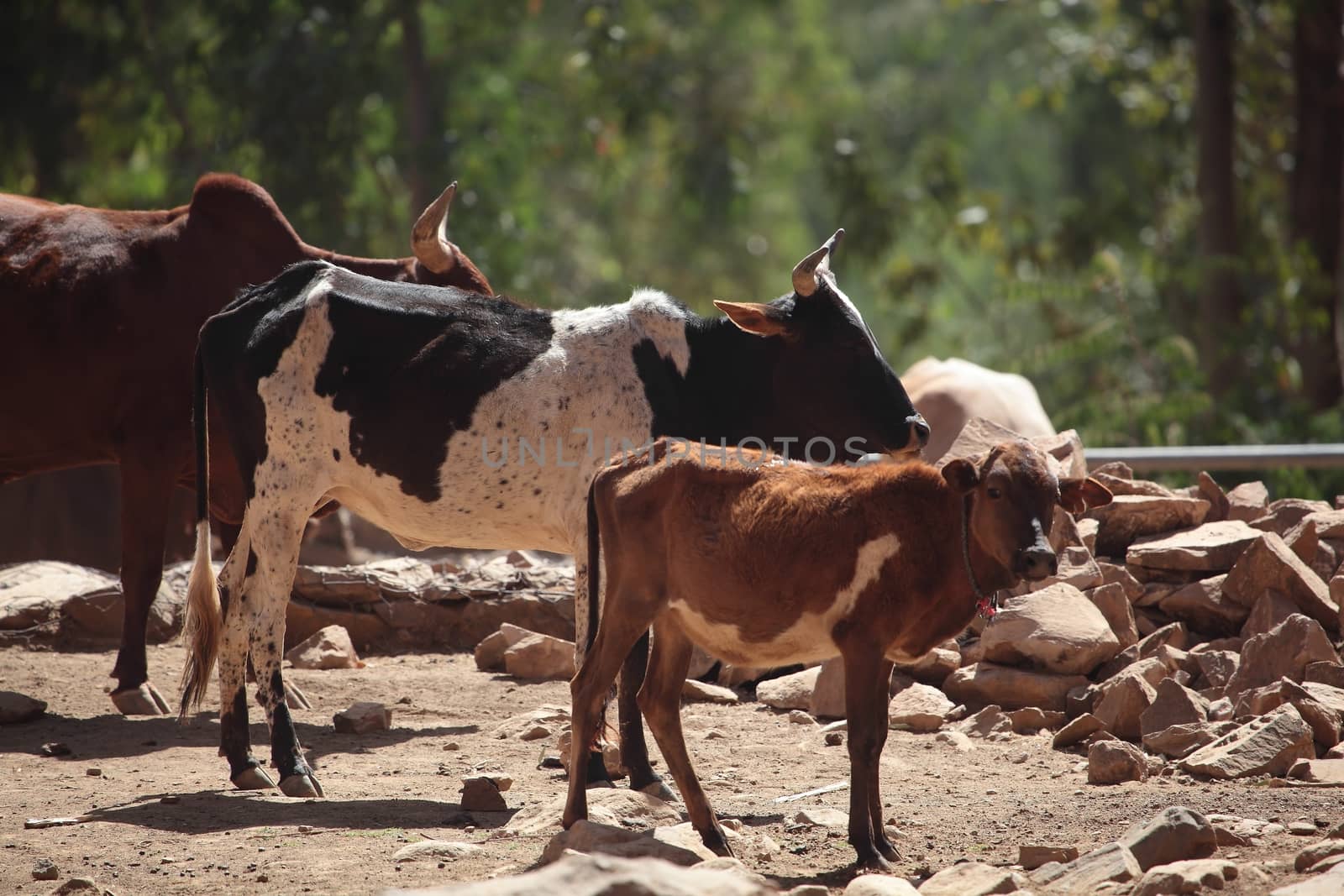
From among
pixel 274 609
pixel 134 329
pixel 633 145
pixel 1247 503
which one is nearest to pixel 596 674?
pixel 274 609

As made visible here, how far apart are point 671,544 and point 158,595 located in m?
5.35

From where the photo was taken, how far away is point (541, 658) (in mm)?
8680

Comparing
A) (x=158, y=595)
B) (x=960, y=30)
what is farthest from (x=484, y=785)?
(x=960, y=30)

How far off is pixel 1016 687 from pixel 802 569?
2621mm

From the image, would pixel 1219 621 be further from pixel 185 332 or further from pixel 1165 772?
pixel 185 332

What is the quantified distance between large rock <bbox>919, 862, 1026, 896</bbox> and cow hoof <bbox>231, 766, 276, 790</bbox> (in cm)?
315

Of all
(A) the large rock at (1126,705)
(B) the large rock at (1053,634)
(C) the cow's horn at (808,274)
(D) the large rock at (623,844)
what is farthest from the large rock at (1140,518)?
(D) the large rock at (623,844)

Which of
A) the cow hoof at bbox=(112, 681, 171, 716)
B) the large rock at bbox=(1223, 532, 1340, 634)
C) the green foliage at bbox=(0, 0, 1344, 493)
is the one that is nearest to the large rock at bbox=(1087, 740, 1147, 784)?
the large rock at bbox=(1223, 532, 1340, 634)

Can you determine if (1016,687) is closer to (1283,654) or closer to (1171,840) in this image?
(1283,654)

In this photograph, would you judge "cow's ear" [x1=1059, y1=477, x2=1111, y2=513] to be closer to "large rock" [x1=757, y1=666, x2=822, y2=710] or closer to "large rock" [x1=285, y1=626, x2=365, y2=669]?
"large rock" [x1=757, y1=666, x2=822, y2=710]

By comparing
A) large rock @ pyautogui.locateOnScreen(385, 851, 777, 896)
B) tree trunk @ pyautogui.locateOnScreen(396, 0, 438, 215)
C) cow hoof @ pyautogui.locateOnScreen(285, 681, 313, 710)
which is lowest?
cow hoof @ pyautogui.locateOnScreen(285, 681, 313, 710)

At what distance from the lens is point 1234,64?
1836cm

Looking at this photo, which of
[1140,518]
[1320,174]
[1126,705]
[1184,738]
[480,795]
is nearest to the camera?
[480,795]

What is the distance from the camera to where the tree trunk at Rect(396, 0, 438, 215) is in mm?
19500
